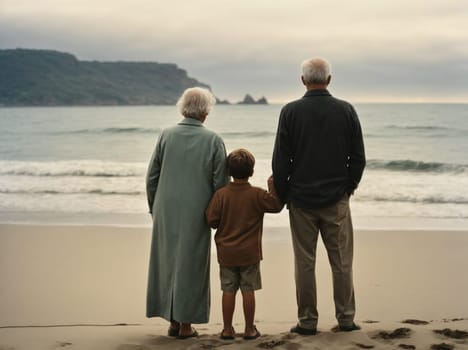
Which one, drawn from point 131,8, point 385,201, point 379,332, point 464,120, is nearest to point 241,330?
point 379,332

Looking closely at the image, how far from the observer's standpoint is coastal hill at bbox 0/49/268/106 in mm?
47375

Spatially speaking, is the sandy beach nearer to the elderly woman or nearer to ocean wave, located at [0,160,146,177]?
the elderly woman

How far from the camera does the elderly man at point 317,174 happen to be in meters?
4.36

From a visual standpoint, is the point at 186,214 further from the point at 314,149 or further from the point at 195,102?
the point at 314,149

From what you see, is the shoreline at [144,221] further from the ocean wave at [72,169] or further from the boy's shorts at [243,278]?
the ocean wave at [72,169]

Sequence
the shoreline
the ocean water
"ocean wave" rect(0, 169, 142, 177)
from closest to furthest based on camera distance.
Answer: the shoreline
the ocean water
"ocean wave" rect(0, 169, 142, 177)

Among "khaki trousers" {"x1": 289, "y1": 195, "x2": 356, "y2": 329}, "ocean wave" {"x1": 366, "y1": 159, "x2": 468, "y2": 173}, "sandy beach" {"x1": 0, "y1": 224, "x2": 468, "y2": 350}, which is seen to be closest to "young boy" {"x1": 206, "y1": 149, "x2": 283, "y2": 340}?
"khaki trousers" {"x1": 289, "y1": 195, "x2": 356, "y2": 329}

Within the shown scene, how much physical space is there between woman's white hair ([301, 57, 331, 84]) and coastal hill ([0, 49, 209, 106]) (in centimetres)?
4351

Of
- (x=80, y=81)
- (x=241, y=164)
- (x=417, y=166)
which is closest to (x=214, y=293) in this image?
(x=241, y=164)

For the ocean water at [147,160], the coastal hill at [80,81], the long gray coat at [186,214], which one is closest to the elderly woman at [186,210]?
the long gray coat at [186,214]

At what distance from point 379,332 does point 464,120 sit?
82.0 feet

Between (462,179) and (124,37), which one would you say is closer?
(462,179)

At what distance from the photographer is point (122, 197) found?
1351 cm

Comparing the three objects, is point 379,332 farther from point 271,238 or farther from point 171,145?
point 271,238
